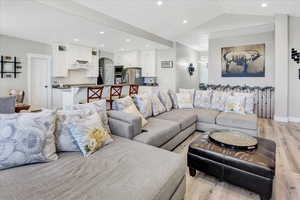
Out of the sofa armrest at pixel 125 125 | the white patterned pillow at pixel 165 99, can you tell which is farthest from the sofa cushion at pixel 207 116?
the sofa armrest at pixel 125 125

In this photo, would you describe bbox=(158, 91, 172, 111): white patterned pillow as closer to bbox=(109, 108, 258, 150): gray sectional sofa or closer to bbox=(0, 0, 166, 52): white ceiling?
bbox=(109, 108, 258, 150): gray sectional sofa

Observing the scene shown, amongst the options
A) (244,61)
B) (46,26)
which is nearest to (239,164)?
(46,26)

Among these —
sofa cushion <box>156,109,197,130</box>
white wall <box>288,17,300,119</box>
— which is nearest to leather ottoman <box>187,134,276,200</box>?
sofa cushion <box>156,109,197,130</box>

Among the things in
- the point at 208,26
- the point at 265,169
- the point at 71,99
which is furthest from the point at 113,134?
the point at 208,26

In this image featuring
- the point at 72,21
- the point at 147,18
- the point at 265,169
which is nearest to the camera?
the point at 265,169

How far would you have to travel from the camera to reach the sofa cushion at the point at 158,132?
88.5 inches

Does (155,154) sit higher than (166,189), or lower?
higher

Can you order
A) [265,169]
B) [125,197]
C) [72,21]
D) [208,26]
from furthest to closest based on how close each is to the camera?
[208,26]
[72,21]
[265,169]
[125,197]

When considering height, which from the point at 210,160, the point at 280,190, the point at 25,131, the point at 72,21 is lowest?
the point at 280,190

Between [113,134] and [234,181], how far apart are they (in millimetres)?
1500

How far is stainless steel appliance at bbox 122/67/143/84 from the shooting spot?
828 centimetres

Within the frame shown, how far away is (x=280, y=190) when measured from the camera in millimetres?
1901

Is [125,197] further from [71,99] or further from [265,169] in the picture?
[71,99]

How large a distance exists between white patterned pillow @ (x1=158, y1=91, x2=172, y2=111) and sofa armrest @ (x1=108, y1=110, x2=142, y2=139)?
5.72 feet
